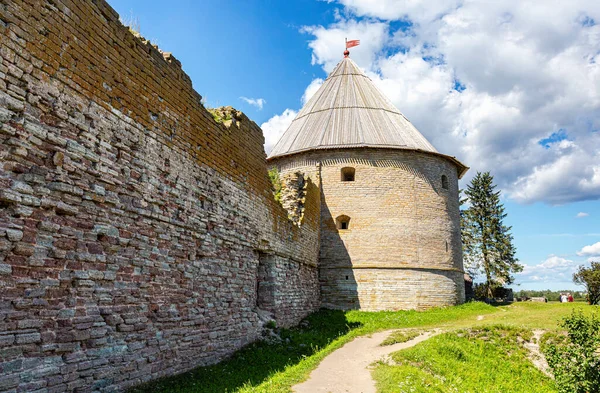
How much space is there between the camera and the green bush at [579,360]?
26.6 ft

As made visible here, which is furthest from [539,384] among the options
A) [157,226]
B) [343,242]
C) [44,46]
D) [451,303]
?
[44,46]

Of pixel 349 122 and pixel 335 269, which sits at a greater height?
pixel 349 122

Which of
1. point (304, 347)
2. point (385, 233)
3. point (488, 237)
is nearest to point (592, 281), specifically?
point (488, 237)

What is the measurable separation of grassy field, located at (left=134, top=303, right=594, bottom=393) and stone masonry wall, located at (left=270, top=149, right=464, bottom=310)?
821 mm

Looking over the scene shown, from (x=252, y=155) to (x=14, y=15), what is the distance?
5.86 meters

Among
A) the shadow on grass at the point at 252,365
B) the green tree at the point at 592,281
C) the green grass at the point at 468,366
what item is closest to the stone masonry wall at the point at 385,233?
the shadow on grass at the point at 252,365

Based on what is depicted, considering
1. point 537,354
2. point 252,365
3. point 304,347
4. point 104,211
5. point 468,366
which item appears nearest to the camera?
point 104,211

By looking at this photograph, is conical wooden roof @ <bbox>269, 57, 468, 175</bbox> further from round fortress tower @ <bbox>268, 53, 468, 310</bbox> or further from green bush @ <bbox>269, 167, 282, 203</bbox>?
green bush @ <bbox>269, 167, 282, 203</bbox>

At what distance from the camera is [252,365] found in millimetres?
7828

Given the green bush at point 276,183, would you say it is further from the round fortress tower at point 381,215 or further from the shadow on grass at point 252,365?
the shadow on grass at point 252,365

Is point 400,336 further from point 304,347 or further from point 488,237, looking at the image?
point 488,237

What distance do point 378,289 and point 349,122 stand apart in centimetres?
671

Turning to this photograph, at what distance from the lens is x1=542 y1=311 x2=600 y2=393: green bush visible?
811cm

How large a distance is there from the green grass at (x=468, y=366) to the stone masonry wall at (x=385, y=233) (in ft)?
14.3
